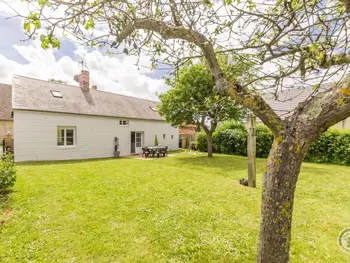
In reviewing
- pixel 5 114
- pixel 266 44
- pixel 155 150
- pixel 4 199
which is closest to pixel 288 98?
pixel 155 150

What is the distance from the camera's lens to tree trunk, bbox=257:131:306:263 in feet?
5.70

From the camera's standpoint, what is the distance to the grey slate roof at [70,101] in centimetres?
1207

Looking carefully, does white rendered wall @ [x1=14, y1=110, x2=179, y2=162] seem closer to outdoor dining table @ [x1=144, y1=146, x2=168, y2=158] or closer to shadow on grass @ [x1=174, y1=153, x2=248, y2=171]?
outdoor dining table @ [x1=144, y1=146, x2=168, y2=158]

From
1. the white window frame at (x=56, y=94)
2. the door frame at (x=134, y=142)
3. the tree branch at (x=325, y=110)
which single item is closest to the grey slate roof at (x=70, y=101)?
the white window frame at (x=56, y=94)

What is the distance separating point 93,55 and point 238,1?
7.22 ft

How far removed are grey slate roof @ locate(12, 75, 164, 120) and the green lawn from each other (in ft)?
24.5

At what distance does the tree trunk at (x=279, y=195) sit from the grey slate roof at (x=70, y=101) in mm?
13539

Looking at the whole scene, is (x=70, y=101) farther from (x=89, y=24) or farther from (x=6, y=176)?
(x=89, y=24)

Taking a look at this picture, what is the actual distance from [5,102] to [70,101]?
15126 mm

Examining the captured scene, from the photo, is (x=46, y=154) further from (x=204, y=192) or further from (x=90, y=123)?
(x=204, y=192)

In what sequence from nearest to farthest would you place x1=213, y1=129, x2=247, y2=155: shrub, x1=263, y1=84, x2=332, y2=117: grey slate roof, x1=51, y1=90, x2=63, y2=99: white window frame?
x1=263, y1=84, x2=332, y2=117: grey slate roof < x1=51, y1=90, x2=63, y2=99: white window frame < x1=213, y1=129, x2=247, y2=155: shrub

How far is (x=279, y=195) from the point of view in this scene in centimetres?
179

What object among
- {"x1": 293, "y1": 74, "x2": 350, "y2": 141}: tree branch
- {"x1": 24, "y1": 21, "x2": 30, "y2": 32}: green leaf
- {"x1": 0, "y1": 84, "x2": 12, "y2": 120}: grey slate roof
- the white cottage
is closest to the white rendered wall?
the white cottage

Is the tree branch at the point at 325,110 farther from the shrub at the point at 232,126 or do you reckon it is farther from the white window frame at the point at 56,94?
the shrub at the point at 232,126
